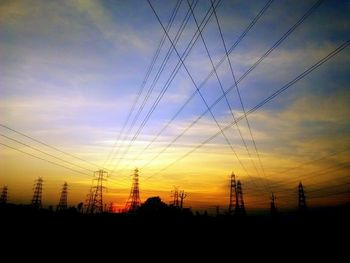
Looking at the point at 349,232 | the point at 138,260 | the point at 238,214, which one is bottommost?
the point at 138,260

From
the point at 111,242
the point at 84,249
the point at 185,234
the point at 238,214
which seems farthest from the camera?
the point at 238,214

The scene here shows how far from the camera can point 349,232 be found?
44156mm

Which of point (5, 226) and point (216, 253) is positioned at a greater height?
point (5, 226)

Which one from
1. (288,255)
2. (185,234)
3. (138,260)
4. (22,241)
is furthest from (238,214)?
(22,241)

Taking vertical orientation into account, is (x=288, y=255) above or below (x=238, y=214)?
below

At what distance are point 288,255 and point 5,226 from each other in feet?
124

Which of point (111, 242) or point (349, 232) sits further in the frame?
point (349, 232)

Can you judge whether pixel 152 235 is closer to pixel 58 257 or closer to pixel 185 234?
pixel 185 234

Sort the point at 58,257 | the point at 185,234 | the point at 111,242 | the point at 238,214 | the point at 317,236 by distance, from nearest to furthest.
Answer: the point at 58,257 < the point at 111,242 < the point at 317,236 < the point at 185,234 < the point at 238,214

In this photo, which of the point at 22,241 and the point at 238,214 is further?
the point at 238,214

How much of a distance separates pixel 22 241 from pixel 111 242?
10877 mm

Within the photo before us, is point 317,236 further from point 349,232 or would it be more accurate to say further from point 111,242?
point 111,242

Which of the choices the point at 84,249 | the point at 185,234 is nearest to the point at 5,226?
the point at 84,249

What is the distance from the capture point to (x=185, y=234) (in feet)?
153
